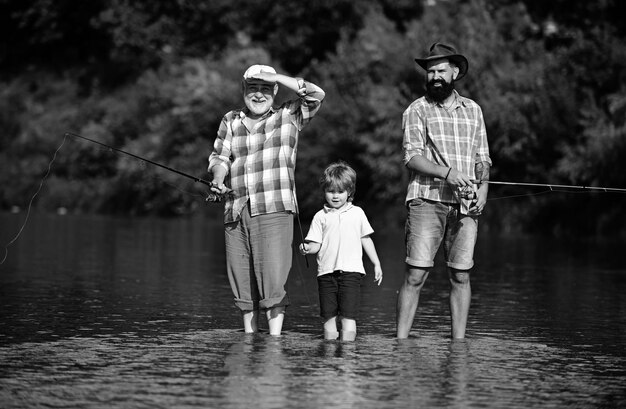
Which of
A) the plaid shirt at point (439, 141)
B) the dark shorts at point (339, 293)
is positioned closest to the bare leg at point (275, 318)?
the dark shorts at point (339, 293)

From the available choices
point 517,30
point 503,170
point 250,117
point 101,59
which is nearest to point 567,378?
point 250,117

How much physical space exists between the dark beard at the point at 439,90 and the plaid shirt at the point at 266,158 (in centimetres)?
74

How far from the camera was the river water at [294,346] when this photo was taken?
6797 millimetres

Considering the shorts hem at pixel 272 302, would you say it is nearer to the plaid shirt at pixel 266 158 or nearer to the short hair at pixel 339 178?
the plaid shirt at pixel 266 158

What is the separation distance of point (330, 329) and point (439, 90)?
5.65 ft

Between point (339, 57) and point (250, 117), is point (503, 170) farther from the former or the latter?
point (250, 117)

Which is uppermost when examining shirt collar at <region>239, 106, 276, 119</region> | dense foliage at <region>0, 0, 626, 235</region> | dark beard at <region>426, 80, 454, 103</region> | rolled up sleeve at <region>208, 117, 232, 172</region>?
dense foliage at <region>0, 0, 626, 235</region>

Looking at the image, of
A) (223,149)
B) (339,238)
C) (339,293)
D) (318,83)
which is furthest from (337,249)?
(318,83)

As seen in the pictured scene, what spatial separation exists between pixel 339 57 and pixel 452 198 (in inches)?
1031

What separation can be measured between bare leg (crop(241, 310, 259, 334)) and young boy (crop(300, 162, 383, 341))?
495mm

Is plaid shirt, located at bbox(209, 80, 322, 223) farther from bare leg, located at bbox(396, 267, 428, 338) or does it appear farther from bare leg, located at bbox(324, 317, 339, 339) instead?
bare leg, located at bbox(396, 267, 428, 338)

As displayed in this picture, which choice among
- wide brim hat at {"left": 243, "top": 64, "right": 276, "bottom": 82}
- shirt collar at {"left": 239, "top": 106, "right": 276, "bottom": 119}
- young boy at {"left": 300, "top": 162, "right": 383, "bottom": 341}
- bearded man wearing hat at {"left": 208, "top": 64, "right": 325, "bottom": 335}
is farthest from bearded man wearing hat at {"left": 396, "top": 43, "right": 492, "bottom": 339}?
wide brim hat at {"left": 243, "top": 64, "right": 276, "bottom": 82}

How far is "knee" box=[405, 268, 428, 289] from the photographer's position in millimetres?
9086

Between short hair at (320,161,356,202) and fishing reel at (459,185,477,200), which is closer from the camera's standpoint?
fishing reel at (459,185,477,200)
